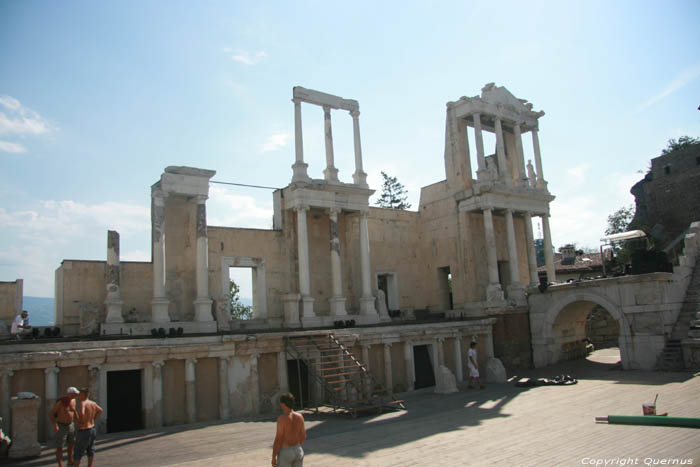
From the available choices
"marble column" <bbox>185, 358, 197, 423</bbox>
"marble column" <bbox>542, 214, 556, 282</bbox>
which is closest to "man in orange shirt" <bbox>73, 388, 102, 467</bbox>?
"marble column" <bbox>185, 358, 197, 423</bbox>

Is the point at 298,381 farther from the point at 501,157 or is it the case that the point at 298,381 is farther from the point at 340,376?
the point at 501,157

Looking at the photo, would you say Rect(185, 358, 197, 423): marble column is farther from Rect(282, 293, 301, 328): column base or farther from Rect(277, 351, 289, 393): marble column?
Rect(282, 293, 301, 328): column base

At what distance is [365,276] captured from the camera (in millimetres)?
24500

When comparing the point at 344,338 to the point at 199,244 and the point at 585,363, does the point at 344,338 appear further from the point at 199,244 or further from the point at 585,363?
the point at 585,363

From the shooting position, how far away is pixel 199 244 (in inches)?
791

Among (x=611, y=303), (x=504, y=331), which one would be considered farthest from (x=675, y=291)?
(x=504, y=331)

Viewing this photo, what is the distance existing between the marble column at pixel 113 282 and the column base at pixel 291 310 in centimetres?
643

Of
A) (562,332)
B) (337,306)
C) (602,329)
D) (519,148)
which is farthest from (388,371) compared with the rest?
(602,329)

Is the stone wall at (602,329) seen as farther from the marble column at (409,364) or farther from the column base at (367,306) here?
the marble column at (409,364)

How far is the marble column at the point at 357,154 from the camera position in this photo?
25.1 meters

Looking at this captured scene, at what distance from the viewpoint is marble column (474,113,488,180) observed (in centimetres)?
2752

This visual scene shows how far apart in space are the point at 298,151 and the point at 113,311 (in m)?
10.0

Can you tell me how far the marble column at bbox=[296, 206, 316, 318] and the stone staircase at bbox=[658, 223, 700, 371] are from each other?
13542mm

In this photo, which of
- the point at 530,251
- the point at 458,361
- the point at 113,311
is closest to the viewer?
the point at 113,311
